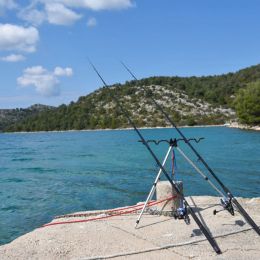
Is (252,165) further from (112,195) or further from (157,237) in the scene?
(157,237)

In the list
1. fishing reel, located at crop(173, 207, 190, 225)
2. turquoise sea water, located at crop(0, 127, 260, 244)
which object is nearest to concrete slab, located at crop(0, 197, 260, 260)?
fishing reel, located at crop(173, 207, 190, 225)

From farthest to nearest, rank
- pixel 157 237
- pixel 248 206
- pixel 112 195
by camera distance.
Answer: pixel 112 195 → pixel 248 206 → pixel 157 237

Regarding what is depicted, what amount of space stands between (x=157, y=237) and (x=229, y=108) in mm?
189078

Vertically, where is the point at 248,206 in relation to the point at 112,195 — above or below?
above

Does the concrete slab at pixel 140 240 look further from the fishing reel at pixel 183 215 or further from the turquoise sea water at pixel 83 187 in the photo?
the turquoise sea water at pixel 83 187

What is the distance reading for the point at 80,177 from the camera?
103 feet

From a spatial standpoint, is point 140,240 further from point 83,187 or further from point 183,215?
point 83,187

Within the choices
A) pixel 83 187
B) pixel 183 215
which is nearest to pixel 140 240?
pixel 183 215

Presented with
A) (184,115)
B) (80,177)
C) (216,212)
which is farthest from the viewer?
(184,115)

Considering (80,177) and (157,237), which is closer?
(157,237)

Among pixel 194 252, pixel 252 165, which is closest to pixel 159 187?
pixel 194 252

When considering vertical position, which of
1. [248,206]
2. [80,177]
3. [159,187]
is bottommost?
[80,177]

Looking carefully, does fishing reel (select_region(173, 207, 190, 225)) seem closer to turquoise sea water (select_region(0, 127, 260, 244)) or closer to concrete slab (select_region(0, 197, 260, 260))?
concrete slab (select_region(0, 197, 260, 260))

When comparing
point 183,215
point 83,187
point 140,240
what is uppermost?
point 183,215
